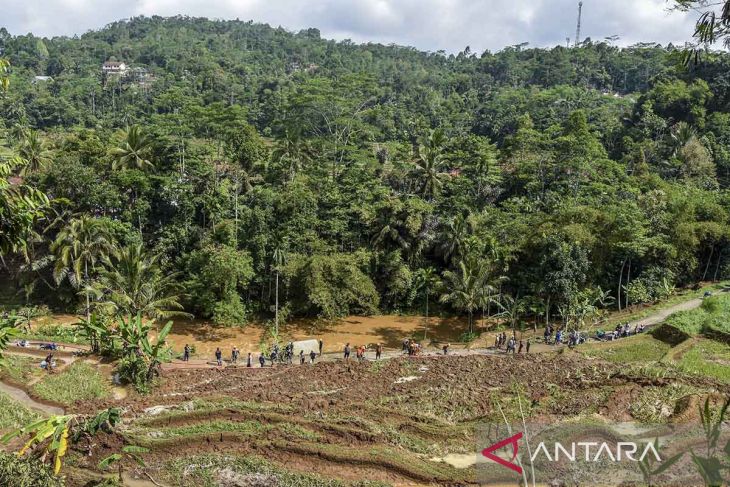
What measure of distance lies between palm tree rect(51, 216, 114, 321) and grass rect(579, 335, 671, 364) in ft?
85.0

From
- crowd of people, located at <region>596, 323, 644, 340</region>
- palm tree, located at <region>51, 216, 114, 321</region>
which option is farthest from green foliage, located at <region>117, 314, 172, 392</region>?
crowd of people, located at <region>596, 323, 644, 340</region>

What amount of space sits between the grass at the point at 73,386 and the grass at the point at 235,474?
7763mm

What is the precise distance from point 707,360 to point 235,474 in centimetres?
1978

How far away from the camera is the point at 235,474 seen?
16375mm

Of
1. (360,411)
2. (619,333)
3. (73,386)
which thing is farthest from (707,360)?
(73,386)

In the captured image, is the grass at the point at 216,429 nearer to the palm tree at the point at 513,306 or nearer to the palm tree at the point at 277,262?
the palm tree at the point at 277,262

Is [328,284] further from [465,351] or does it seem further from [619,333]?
[619,333]

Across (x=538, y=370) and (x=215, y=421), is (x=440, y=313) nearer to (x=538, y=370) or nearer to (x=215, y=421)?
(x=538, y=370)

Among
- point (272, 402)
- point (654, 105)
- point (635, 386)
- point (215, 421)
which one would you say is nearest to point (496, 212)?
point (635, 386)

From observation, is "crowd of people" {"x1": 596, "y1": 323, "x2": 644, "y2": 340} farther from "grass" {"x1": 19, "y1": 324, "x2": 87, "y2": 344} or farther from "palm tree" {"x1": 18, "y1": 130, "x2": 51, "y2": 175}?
"palm tree" {"x1": 18, "y1": 130, "x2": 51, "y2": 175}

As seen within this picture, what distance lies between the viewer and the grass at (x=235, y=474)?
625 inches

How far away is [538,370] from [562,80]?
83969mm

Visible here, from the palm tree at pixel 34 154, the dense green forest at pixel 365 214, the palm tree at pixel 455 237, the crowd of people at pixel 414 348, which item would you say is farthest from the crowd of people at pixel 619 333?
the palm tree at pixel 34 154

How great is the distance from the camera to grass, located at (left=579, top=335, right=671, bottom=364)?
83.2 ft
